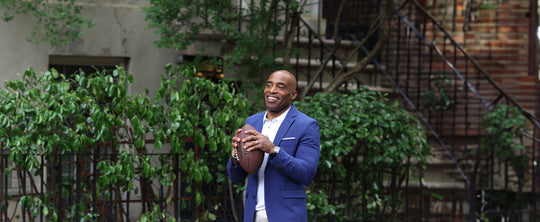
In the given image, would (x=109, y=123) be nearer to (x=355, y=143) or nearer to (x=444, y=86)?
(x=355, y=143)

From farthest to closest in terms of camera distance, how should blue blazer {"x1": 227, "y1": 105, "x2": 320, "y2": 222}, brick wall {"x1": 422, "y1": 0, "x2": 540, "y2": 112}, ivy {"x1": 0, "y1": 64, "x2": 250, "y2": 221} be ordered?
brick wall {"x1": 422, "y1": 0, "x2": 540, "y2": 112}, ivy {"x1": 0, "y1": 64, "x2": 250, "y2": 221}, blue blazer {"x1": 227, "y1": 105, "x2": 320, "y2": 222}

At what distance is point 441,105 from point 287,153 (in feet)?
17.6

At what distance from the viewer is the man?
3641 mm

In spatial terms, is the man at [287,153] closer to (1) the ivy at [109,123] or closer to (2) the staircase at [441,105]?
(1) the ivy at [109,123]

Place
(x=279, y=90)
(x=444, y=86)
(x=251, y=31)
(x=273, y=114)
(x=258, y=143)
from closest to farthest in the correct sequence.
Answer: (x=258, y=143), (x=279, y=90), (x=273, y=114), (x=251, y=31), (x=444, y=86)

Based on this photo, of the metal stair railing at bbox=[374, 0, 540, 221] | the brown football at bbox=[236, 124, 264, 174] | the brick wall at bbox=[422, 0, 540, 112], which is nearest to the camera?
the brown football at bbox=[236, 124, 264, 174]

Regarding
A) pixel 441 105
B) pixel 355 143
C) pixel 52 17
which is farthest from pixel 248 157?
pixel 441 105

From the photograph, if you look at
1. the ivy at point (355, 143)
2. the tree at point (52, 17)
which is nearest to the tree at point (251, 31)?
the ivy at point (355, 143)

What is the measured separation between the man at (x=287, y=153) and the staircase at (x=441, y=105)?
3.77 m

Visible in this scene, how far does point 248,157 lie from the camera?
3.55 m

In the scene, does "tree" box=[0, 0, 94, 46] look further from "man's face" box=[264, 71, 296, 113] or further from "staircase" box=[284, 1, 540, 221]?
"man's face" box=[264, 71, 296, 113]

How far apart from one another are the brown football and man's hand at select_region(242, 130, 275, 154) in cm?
10

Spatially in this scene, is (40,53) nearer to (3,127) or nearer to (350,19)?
(3,127)

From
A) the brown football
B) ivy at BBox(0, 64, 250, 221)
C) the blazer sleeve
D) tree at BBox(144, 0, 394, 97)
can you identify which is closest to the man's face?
the brown football
